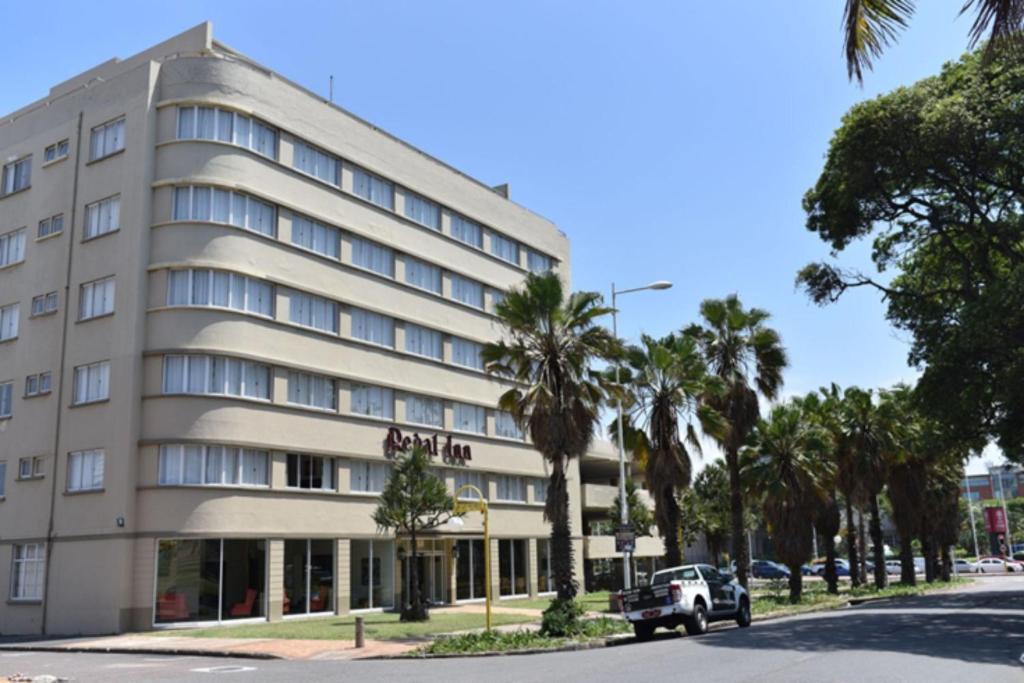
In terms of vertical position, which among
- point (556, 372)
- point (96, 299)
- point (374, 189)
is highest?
point (374, 189)

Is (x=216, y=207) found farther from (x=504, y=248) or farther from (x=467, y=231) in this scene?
(x=504, y=248)

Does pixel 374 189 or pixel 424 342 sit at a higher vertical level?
pixel 374 189

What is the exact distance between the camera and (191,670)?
18094mm

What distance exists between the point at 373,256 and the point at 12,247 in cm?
1353

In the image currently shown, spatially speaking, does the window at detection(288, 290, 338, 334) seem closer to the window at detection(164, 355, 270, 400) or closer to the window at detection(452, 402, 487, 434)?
the window at detection(164, 355, 270, 400)

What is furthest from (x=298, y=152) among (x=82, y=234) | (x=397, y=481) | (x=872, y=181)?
(x=872, y=181)

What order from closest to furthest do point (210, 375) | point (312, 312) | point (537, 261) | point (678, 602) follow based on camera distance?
point (678, 602) < point (210, 375) < point (312, 312) < point (537, 261)

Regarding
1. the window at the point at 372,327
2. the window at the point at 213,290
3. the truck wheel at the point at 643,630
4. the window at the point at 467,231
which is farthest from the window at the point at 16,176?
the truck wheel at the point at 643,630

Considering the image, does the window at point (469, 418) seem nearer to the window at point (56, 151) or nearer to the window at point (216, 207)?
the window at point (216, 207)

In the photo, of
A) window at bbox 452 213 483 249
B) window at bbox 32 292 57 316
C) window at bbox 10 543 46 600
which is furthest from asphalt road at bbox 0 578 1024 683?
window at bbox 452 213 483 249

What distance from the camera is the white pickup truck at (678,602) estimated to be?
903 inches

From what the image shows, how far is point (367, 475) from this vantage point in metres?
36.3

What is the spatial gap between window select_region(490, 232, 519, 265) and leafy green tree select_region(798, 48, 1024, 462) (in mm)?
19516

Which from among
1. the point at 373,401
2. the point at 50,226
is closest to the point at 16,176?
the point at 50,226
